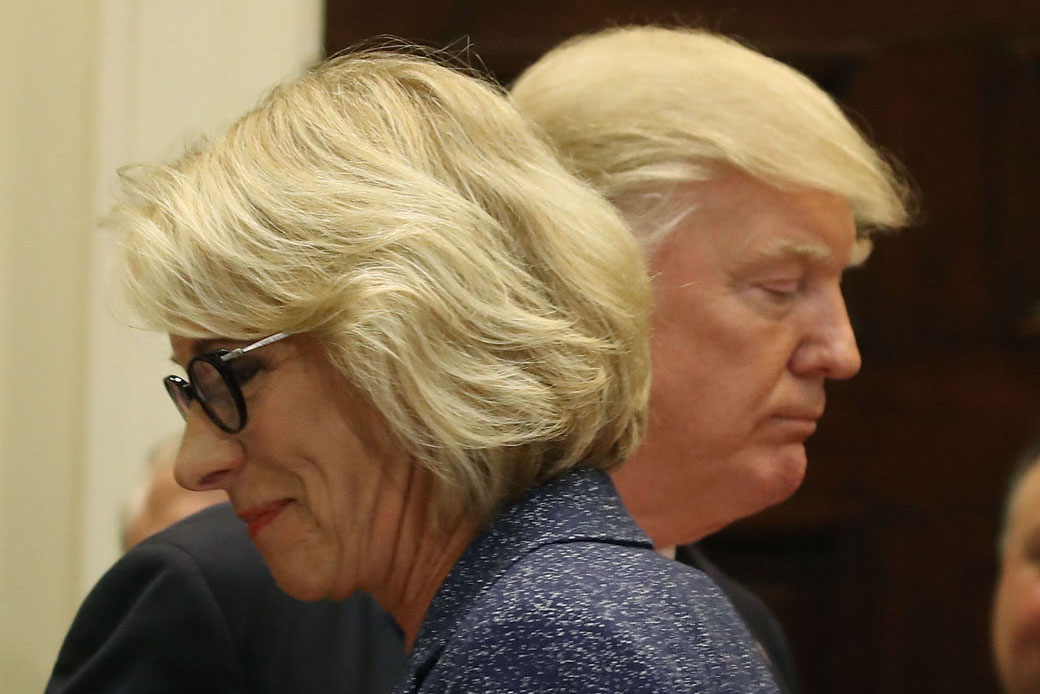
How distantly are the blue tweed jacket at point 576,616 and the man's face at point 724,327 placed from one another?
1.36ft

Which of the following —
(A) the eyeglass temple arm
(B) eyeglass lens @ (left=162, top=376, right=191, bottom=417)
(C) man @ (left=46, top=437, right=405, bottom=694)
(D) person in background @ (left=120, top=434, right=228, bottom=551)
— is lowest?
(D) person in background @ (left=120, top=434, right=228, bottom=551)

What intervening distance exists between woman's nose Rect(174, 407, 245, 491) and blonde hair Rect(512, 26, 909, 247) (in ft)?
1.73

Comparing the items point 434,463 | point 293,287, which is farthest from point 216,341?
point 434,463

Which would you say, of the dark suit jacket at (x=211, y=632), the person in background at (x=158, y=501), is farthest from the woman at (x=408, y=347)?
the person in background at (x=158, y=501)

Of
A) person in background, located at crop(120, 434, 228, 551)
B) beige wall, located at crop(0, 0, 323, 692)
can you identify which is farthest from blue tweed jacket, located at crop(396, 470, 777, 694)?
person in background, located at crop(120, 434, 228, 551)

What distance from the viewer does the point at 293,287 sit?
118 centimetres

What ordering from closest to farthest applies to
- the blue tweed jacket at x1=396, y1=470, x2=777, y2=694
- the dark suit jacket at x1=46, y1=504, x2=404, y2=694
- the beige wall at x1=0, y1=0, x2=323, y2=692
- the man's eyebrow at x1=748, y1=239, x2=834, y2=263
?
the blue tweed jacket at x1=396, y1=470, x2=777, y2=694
the dark suit jacket at x1=46, y1=504, x2=404, y2=694
the man's eyebrow at x1=748, y1=239, x2=834, y2=263
the beige wall at x1=0, y1=0, x2=323, y2=692

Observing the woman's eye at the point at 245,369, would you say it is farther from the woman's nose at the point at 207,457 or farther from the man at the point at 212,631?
the man at the point at 212,631

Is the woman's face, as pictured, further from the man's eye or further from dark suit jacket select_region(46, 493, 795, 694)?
the man's eye

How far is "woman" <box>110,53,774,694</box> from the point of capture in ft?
3.84

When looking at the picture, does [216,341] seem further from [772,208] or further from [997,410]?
[997,410]

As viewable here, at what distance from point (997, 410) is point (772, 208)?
126cm

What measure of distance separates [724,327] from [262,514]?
0.59 metres

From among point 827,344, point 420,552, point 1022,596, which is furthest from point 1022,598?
point 420,552
